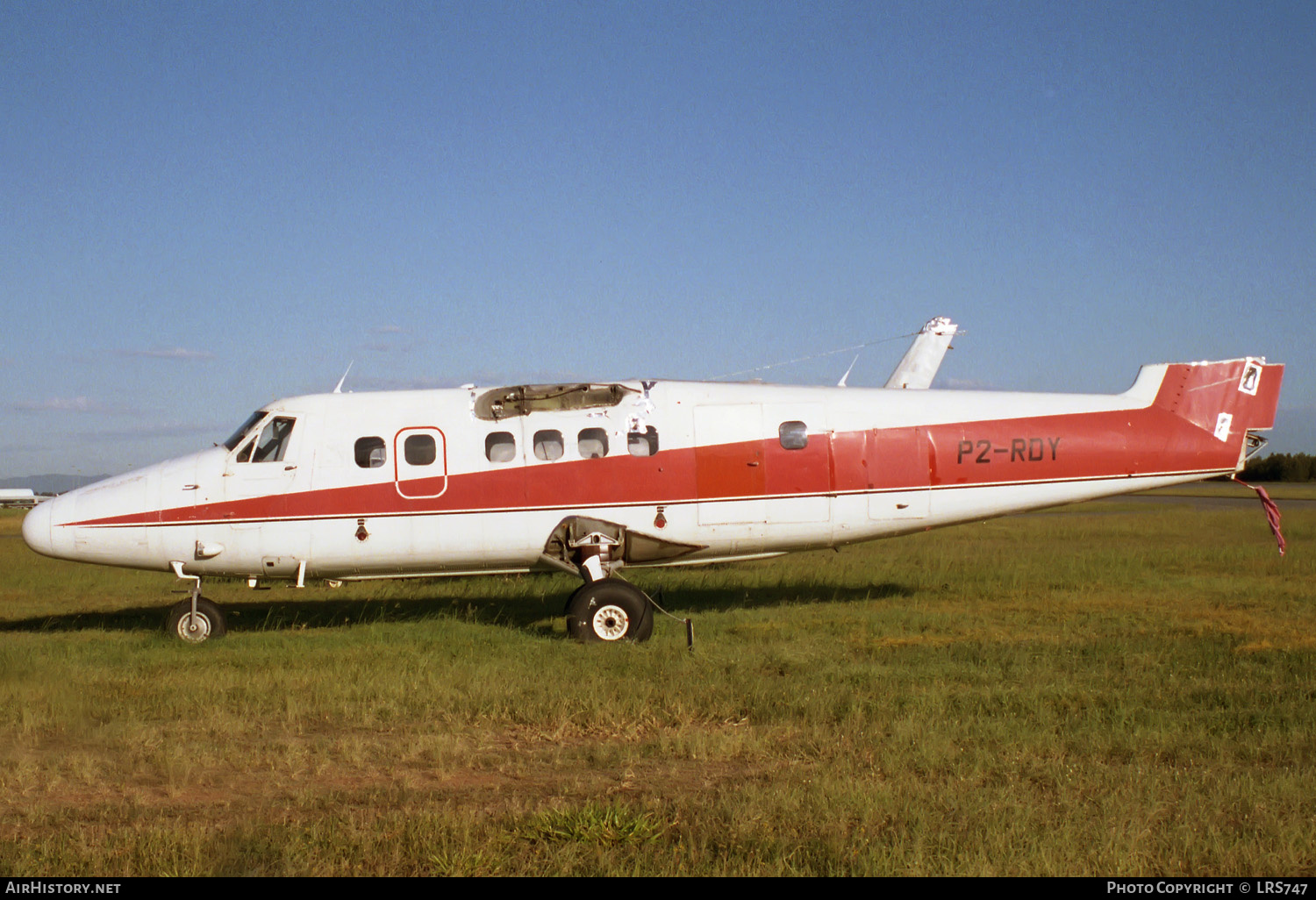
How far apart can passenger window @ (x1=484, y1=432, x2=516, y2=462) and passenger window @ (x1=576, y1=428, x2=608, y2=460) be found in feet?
3.05

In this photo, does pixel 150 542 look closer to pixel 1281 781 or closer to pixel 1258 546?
pixel 1281 781

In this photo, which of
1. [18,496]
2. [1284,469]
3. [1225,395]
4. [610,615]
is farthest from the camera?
[18,496]

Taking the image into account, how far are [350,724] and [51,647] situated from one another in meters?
6.53

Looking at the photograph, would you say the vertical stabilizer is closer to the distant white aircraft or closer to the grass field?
the grass field

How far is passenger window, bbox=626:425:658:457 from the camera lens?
48.3 ft

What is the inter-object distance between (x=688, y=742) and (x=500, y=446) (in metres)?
7.09

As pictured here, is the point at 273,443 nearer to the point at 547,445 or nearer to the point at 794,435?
the point at 547,445

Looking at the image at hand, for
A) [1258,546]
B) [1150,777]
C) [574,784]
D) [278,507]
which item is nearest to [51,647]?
[278,507]

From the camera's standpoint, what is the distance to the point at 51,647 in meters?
13.6

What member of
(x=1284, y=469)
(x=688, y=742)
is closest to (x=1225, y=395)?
(x=688, y=742)

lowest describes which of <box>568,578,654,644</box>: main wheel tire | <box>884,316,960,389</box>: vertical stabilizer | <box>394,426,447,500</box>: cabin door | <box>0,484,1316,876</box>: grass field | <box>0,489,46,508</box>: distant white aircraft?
<box>0,484,1316,876</box>: grass field

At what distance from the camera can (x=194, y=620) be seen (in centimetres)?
1450

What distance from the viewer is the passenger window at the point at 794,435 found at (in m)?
15.0

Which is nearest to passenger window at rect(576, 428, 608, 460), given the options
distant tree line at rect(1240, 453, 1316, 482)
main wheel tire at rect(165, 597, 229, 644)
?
main wheel tire at rect(165, 597, 229, 644)
